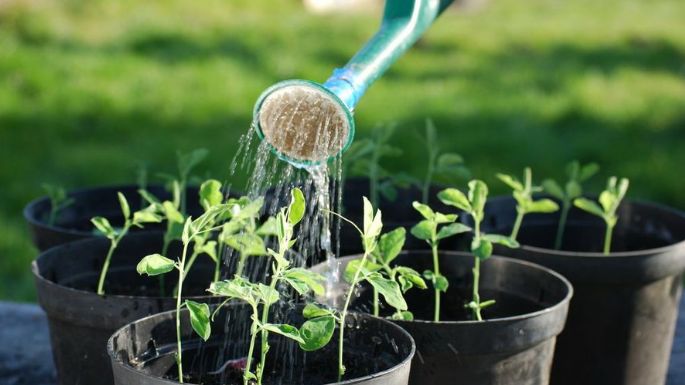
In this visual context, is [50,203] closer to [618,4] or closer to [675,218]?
[675,218]

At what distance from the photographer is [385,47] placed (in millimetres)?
2139

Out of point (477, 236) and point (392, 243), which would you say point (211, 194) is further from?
point (477, 236)

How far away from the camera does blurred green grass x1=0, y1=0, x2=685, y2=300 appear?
4.84 m

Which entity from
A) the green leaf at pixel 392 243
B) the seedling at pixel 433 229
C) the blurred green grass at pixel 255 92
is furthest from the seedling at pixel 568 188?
the blurred green grass at pixel 255 92

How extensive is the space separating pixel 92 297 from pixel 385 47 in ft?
2.54

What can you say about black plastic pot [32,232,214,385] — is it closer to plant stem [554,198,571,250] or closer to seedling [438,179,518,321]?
seedling [438,179,518,321]

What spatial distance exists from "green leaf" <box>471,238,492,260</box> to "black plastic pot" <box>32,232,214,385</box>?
1.78 feet

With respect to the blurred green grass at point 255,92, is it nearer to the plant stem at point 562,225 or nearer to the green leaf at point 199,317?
the plant stem at point 562,225

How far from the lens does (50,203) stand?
2730 millimetres

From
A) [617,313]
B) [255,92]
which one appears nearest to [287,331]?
[617,313]

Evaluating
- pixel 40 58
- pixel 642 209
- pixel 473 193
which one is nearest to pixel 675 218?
pixel 642 209

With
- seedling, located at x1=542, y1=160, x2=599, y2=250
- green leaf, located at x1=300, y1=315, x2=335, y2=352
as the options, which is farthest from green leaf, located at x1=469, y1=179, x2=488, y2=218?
green leaf, located at x1=300, y1=315, x2=335, y2=352

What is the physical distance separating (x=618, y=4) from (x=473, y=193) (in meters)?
7.77

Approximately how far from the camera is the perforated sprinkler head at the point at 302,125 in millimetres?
1939
